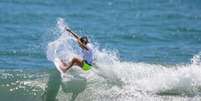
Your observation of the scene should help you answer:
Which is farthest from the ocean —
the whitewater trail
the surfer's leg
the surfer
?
the surfer

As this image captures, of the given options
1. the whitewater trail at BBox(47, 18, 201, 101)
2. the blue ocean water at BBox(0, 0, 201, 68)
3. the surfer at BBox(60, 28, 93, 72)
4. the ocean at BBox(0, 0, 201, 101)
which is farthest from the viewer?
the blue ocean water at BBox(0, 0, 201, 68)

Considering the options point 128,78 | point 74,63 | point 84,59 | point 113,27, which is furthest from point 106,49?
point 74,63

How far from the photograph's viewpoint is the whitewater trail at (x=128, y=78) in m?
27.4

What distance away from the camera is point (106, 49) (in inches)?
1531

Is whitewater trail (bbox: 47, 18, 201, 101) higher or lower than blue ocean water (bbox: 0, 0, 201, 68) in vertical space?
lower

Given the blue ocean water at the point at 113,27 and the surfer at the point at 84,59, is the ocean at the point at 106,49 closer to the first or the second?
the blue ocean water at the point at 113,27

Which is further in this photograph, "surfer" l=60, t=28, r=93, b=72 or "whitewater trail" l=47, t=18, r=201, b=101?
"surfer" l=60, t=28, r=93, b=72

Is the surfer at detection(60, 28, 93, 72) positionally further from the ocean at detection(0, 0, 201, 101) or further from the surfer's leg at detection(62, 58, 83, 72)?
the ocean at detection(0, 0, 201, 101)

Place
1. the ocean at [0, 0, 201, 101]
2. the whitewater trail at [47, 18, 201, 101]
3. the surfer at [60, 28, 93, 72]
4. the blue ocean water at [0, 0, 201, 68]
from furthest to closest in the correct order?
1. the blue ocean water at [0, 0, 201, 68]
2. the surfer at [60, 28, 93, 72]
3. the ocean at [0, 0, 201, 101]
4. the whitewater trail at [47, 18, 201, 101]

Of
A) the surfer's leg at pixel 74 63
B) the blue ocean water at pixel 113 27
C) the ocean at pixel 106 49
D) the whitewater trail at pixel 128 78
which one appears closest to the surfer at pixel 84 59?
the surfer's leg at pixel 74 63

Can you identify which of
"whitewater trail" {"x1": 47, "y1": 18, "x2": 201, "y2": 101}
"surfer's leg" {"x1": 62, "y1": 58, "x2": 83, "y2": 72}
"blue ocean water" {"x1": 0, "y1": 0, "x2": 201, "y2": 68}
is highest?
"blue ocean water" {"x1": 0, "y1": 0, "x2": 201, "y2": 68}

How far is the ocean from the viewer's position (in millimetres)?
27672

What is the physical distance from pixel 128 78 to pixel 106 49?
9848mm

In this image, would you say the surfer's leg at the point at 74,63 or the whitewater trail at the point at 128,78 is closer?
the whitewater trail at the point at 128,78
